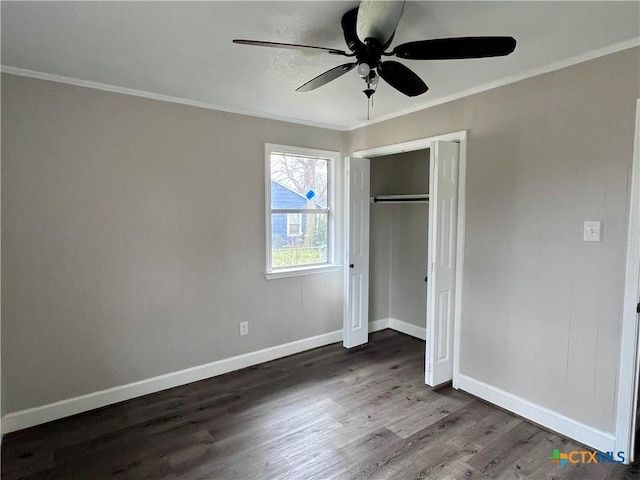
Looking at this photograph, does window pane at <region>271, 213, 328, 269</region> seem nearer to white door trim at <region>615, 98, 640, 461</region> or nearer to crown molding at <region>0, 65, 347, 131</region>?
crown molding at <region>0, 65, 347, 131</region>

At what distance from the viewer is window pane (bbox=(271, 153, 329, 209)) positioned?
370 cm

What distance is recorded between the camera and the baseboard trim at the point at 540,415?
226 cm

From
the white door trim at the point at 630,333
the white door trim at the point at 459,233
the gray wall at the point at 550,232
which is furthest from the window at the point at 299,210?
the white door trim at the point at 630,333

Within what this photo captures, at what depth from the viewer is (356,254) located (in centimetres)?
393

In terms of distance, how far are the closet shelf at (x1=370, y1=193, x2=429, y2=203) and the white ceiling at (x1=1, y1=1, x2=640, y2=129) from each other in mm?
1182

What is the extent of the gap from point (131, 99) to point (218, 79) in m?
0.78

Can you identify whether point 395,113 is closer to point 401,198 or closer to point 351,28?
point 401,198

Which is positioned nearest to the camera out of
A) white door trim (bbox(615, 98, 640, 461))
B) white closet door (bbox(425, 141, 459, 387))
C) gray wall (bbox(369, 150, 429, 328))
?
white door trim (bbox(615, 98, 640, 461))

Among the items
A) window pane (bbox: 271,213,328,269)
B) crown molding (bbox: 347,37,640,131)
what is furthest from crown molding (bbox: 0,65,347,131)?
crown molding (bbox: 347,37,640,131)

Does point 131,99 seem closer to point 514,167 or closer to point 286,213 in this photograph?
point 286,213

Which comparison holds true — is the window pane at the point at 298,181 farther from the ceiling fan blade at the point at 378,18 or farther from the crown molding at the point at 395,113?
the ceiling fan blade at the point at 378,18

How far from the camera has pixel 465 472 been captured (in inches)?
82.0

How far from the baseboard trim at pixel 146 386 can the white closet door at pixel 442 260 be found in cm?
141

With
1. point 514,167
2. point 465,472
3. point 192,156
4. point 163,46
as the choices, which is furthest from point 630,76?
point 192,156
